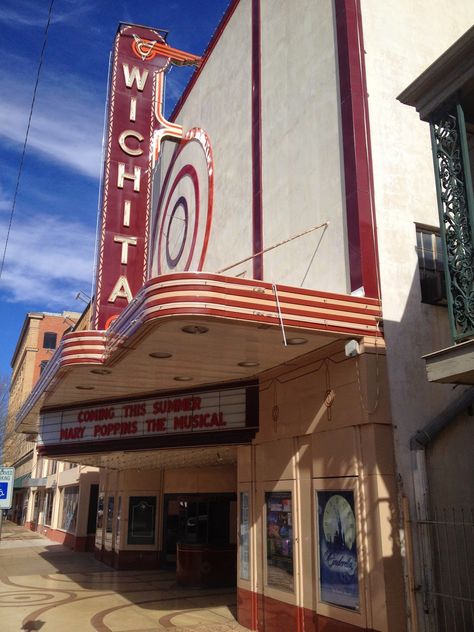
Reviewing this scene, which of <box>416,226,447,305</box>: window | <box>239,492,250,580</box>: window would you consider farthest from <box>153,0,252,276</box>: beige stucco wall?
<box>239,492,250,580</box>: window

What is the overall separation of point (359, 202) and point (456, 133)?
7.27 ft

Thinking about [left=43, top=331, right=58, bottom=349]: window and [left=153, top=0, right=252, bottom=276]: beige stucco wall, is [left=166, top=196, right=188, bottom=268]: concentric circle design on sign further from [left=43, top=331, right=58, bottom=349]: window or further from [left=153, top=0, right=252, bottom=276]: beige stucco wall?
[left=43, top=331, right=58, bottom=349]: window

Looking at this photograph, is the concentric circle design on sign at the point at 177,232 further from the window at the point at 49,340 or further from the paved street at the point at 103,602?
the window at the point at 49,340

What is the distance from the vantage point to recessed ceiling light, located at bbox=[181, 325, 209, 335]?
8515mm

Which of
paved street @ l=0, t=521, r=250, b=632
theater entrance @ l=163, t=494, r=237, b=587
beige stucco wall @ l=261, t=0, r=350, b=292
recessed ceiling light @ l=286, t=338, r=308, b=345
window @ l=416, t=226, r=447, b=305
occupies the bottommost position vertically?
paved street @ l=0, t=521, r=250, b=632

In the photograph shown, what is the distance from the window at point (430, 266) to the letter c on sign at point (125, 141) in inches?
366

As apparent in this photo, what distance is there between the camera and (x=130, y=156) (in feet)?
54.6

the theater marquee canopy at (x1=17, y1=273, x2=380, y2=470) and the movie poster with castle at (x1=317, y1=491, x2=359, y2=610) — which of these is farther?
the movie poster with castle at (x1=317, y1=491, x2=359, y2=610)

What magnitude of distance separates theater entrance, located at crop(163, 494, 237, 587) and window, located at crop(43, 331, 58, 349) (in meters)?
50.6

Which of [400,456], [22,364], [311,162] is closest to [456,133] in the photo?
[311,162]

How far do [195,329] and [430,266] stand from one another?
423 centimetres

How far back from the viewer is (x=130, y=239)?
15.9 m

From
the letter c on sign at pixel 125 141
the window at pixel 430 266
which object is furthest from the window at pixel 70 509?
the window at pixel 430 266

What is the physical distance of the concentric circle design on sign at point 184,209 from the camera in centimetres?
1596
